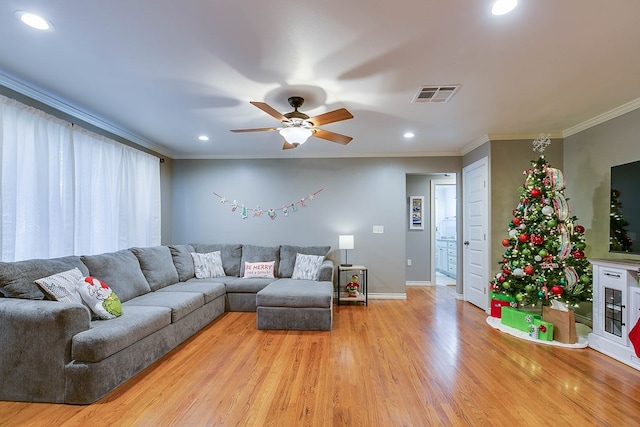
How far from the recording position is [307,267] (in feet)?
15.2

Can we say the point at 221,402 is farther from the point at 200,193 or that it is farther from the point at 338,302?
the point at 200,193

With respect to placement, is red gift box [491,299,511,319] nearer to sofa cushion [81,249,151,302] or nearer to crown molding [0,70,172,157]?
sofa cushion [81,249,151,302]

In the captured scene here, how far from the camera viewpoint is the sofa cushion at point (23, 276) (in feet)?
7.29

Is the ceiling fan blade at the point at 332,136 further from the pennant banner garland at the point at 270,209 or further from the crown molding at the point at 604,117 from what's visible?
the crown molding at the point at 604,117

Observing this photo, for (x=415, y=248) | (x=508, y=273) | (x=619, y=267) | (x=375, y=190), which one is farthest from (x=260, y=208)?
(x=619, y=267)

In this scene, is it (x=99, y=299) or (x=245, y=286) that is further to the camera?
(x=245, y=286)

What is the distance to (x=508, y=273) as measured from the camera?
354cm

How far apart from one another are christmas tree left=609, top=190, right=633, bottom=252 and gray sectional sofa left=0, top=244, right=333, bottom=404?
3.00 meters

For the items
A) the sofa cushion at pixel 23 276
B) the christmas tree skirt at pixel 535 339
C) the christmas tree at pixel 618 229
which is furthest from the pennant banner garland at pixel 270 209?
the christmas tree at pixel 618 229

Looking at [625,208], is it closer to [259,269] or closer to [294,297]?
[294,297]

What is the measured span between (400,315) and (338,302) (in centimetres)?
108

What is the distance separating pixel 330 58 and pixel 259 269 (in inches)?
133

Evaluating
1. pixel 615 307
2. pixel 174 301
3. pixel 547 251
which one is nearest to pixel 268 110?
pixel 174 301

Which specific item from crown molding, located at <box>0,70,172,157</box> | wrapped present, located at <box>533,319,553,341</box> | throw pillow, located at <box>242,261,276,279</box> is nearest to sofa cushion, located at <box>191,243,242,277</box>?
throw pillow, located at <box>242,261,276,279</box>
